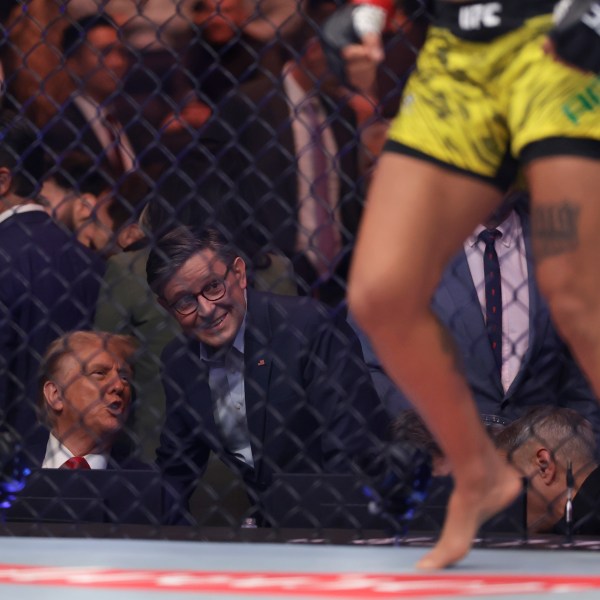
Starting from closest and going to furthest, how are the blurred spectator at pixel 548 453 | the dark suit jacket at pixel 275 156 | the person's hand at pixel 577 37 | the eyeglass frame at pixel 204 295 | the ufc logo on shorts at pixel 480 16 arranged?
the person's hand at pixel 577 37 < the ufc logo on shorts at pixel 480 16 < the blurred spectator at pixel 548 453 < the eyeglass frame at pixel 204 295 < the dark suit jacket at pixel 275 156

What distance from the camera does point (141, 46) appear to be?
89.7 inches

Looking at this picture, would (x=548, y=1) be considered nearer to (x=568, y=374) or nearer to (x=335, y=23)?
(x=335, y=23)

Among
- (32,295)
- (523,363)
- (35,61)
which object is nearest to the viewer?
(523,363)

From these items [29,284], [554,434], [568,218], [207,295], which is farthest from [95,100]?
[568,218]

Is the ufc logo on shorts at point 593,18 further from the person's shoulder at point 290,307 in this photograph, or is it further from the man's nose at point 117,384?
the man's nose at point 117,384

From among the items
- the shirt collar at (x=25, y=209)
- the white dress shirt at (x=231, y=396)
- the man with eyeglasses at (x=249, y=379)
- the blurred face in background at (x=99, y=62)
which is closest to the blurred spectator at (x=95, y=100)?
the blurred face in background at (x=99, y=62)

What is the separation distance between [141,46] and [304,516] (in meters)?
0.95

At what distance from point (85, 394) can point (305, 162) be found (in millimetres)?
532

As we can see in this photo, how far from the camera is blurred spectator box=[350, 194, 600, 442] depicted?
193 cm

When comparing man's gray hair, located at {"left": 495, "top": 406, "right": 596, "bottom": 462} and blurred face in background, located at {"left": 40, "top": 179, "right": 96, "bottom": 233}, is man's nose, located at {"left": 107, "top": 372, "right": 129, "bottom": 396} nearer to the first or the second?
blurred face in background, located at {"left": 40, "top": 179, "right": 96, "bottom": 233}

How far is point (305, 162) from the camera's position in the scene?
2148 millimetres

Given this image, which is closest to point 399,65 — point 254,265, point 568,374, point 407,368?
point 254,265

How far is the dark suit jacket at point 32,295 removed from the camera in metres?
2.13

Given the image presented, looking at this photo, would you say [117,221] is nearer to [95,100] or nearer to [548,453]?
[95,100]
